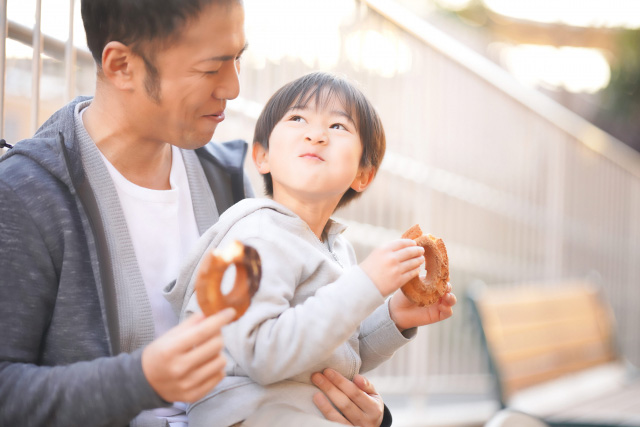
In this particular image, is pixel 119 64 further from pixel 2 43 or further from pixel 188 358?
pixel 188 358

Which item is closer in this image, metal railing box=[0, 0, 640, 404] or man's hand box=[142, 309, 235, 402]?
man's hand box=[142, 309, 235, 402]

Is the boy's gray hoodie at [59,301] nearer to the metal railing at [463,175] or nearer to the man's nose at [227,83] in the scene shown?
the man's nose at [227,83]

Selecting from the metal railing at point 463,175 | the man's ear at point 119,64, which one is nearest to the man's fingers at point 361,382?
the man's ear at point 119,64

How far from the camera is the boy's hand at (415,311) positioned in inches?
70.3

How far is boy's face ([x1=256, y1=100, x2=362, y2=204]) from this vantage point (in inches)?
65.0

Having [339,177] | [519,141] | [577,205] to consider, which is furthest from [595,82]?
[339,177]

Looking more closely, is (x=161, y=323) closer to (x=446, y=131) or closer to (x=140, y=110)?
(x=140, y=110)

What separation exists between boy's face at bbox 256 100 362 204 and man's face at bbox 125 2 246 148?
6.5 inches

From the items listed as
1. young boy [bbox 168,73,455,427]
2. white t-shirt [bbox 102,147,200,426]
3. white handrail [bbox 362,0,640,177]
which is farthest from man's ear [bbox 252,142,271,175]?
white handrail [bbox 362,0,640,177]

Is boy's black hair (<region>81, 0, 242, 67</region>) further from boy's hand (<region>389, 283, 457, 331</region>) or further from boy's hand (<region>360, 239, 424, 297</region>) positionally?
boy's hand (<region>389, 283, 457, 331</region>)

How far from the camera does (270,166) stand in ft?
5.70

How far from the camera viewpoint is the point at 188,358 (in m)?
1.18

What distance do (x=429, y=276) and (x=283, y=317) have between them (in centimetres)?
45

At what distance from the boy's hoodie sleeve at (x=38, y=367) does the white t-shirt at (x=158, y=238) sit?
0.99 feet
